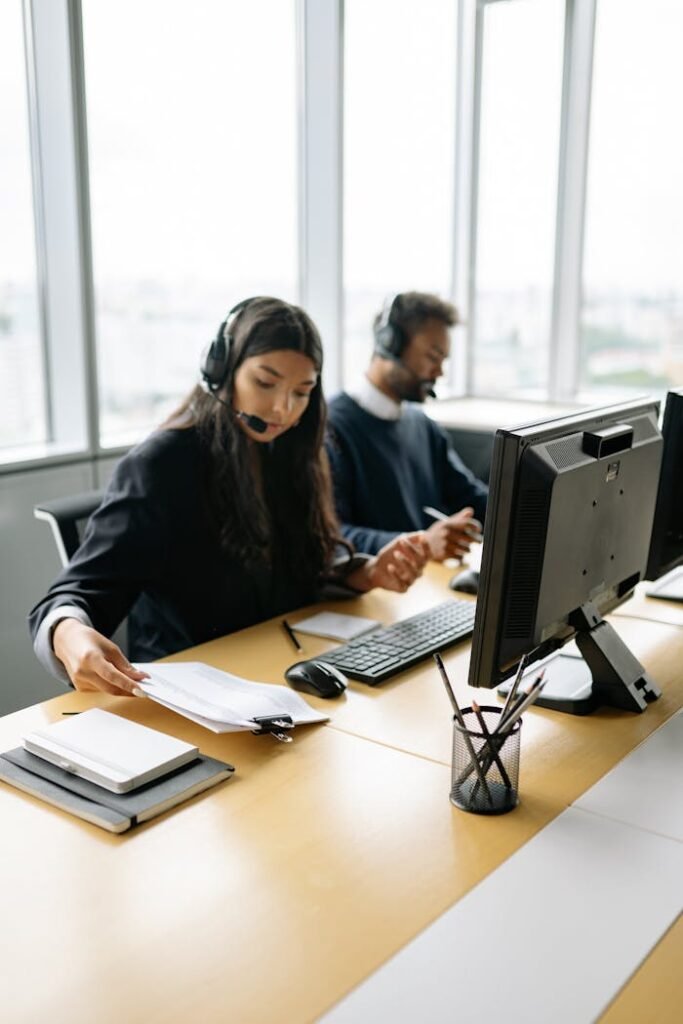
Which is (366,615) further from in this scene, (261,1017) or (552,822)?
(261,1017)

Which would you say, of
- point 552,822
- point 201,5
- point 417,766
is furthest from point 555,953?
point 201,5

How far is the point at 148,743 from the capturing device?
4.17 feet

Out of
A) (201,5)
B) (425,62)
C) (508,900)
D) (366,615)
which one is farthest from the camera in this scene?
(425,62)

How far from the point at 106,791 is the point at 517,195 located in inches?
138

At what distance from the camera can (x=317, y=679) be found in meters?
1.50

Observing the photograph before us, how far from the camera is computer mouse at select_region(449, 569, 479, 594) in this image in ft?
6.72

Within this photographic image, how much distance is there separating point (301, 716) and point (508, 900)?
0.46 meters

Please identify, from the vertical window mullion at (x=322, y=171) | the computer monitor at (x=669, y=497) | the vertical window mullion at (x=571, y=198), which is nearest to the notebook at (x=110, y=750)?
the computer monitor at (x=669, y=497)

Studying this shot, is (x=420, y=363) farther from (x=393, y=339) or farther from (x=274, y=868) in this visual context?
(x=274, y=868)

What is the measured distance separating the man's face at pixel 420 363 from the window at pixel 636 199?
4.84 feet

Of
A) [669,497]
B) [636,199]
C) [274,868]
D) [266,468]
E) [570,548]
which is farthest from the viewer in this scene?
[636,199]

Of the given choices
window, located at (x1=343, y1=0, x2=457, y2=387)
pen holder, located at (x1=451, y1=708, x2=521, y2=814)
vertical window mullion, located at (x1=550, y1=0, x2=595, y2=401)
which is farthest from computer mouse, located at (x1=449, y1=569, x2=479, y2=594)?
vertical window mullion, located at (x1=550, y1=0, x2=595, y2=401)

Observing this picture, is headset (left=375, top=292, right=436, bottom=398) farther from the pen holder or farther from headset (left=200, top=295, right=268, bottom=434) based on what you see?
the pen holder

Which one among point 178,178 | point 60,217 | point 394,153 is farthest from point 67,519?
point 394,153
